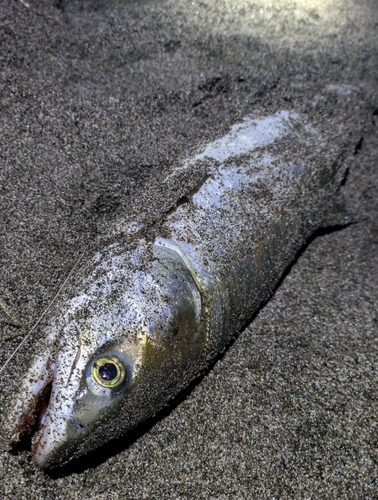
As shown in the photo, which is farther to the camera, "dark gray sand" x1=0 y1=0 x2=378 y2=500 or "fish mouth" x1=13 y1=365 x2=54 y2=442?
"dark gray sand" x1=0 y1=0 x2=378 y2=500

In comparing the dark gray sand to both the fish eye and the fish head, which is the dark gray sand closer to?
the fish head

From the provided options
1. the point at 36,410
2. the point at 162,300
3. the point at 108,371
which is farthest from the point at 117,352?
the point at 36,410

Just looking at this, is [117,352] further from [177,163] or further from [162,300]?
[177,163]

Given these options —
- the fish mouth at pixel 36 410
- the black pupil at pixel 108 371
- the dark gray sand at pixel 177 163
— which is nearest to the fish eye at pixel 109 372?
the black pupil at pixel 108 371

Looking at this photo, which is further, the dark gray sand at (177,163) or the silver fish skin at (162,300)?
the dark gray sand at (177,163)

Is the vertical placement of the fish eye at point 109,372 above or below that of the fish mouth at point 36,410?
above

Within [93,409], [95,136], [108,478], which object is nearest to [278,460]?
[108,478]

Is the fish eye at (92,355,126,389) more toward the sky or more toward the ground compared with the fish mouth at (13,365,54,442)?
more toward the sky

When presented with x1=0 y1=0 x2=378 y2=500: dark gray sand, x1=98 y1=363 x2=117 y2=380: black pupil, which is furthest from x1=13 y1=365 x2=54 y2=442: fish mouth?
x1=98 y1=363 x2=117 y2=380: black pupil

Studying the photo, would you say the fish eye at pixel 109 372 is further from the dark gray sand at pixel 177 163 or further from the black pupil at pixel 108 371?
the dark gray sand at pixel 177 163
